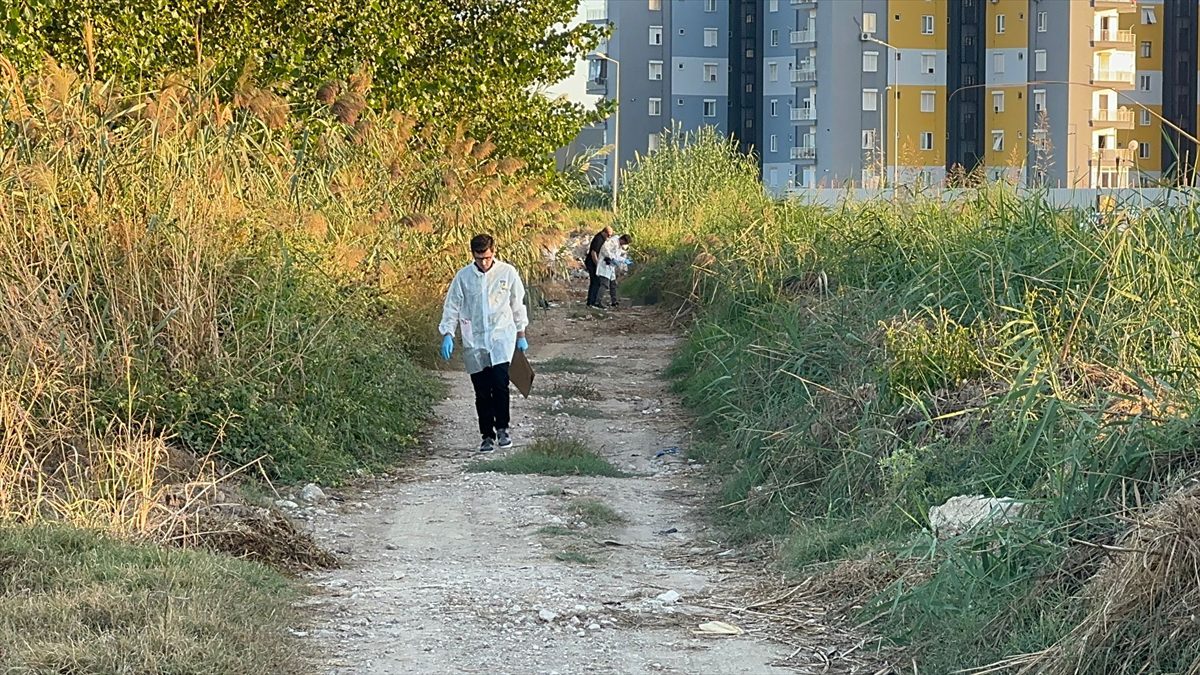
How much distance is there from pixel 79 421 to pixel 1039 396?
18.3 feet

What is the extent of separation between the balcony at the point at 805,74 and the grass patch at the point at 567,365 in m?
41.4

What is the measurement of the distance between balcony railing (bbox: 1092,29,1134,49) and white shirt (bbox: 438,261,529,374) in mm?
43389

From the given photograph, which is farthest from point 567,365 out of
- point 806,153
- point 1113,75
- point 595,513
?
point 806,153

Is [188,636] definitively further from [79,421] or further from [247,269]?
[247,269]

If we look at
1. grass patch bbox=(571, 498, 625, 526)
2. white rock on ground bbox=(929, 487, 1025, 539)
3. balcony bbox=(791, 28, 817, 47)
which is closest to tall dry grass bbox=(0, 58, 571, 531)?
grass patch bbox=(571, 498, 625, 526)

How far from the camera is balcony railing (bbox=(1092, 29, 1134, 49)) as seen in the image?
50781 millimetres

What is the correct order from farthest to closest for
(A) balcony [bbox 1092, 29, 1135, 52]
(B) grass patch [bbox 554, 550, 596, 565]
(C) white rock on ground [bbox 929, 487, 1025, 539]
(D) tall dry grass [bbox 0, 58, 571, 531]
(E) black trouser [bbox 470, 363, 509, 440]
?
1. (A) balcony [bbox 1092, 29, 1135, 52]
2. (E) black trouser [bbox 470, 363, 509, 440]
3. (D) tall dry grass [bbox 0, 58, 571, 531]
4. (B) grass patch [bbox 554, 550, 596, 565]
5. (C) white rock on ground [bbox 929, 487, 1025, 539]

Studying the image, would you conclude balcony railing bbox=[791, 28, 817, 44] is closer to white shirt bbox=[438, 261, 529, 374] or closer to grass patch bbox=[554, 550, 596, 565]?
white shirt bbox=[438, 261, 529, 374]

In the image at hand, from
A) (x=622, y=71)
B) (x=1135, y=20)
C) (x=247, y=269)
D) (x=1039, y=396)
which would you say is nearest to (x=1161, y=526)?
(x=1039, y=396)

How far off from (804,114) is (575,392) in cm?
4481

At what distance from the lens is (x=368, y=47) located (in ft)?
61.7

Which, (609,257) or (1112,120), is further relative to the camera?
(1112,120)

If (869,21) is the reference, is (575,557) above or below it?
below

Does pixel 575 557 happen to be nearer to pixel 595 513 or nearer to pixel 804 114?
pixel 595 513
